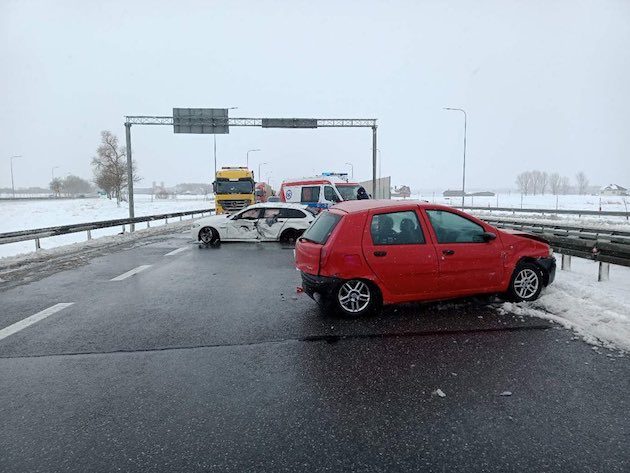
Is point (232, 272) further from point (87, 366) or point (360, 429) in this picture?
point (360, 429)

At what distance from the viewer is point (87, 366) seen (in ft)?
13.3

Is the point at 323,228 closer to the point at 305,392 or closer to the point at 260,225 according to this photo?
the point at 305,392

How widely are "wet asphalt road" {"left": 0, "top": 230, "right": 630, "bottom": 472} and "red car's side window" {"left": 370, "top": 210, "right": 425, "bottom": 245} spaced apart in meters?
1.04

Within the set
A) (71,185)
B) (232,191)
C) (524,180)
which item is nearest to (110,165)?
(232,191)

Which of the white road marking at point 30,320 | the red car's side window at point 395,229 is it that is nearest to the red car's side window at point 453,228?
the red car's side window at point 395,229

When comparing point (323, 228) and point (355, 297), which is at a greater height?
point (323, 228)

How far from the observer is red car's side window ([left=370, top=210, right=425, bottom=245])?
17.9 ft

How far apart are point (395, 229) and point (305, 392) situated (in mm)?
2764

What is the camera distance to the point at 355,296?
5422 millimetres

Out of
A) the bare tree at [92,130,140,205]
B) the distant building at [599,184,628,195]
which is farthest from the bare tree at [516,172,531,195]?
the bare tree at [92,130,140,205]

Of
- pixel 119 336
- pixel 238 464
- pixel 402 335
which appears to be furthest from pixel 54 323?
pixel 402 335

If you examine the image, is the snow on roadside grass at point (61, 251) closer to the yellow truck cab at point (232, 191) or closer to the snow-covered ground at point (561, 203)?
the yellow truck cab at point (232, 191)

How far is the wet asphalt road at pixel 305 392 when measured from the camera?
8.68 ft

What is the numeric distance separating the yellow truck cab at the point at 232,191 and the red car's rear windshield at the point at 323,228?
19.5m
